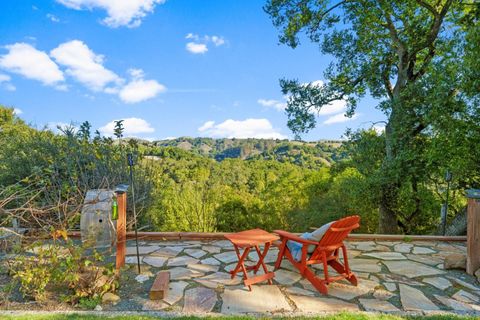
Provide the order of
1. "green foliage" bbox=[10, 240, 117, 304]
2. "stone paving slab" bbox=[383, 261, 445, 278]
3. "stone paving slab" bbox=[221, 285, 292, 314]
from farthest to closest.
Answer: "stone paving slab" bbox=[383, 261, 445, 278] → "green foliage" bbox=[10, 240, 117, 304] → "stone paving slab" bbox=[221, 285, 292, 314]

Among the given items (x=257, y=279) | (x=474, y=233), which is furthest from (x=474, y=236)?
(x=257, y=279)

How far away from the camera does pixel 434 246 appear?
486cm

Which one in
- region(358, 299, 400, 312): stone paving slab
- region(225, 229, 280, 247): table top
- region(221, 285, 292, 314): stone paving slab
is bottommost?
region(358, 299, 400, 312): stone paving slab

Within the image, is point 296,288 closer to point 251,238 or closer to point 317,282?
point 317,282

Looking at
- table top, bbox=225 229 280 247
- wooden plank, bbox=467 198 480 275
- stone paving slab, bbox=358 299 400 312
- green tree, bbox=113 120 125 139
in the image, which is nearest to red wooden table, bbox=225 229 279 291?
table top, bbox=225 229 280 247

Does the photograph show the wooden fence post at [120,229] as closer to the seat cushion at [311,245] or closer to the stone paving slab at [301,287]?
the stone paving slab at [301,287]

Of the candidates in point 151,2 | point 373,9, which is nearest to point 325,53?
point 373,9

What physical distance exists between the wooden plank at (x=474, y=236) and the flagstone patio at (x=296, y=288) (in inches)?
7.0

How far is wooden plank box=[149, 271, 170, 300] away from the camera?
2.91m

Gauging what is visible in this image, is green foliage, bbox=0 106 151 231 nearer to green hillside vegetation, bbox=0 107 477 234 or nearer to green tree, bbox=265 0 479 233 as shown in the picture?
green hillside vegetation, bbox=0 107 477 234

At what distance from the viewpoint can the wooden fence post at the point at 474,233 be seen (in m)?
3.54

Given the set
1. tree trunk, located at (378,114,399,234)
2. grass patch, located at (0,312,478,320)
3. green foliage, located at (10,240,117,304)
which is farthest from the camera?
tree trunk, located at (378,114,399,234)

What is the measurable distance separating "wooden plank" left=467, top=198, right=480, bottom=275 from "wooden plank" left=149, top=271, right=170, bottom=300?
3.44m

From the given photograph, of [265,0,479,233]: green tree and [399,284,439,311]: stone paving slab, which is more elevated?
[265,0,479,233]: green tree
